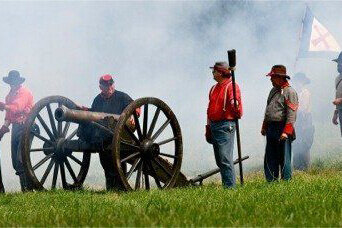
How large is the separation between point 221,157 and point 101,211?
309 cm

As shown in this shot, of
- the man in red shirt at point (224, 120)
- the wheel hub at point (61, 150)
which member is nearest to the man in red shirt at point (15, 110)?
the wheel hub at point (61, 150)

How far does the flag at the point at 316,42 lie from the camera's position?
14281mm

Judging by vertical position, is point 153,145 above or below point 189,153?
above

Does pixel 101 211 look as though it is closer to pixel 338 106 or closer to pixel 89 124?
pixel 89 124

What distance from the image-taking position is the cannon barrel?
8.16 m

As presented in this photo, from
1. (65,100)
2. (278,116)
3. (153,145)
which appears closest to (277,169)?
(278,116)

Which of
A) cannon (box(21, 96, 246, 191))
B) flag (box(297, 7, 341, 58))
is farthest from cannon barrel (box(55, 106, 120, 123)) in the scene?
flag (box(297, 7, 341, 58))

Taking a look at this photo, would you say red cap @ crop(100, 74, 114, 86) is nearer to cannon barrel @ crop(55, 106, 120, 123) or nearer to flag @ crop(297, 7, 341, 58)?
cannon barrel @ crop(55, 106, 120, 123)

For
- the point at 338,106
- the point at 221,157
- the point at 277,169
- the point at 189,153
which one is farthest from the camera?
the point at 189,153

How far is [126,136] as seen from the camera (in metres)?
8.21

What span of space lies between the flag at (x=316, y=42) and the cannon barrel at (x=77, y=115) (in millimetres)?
7118

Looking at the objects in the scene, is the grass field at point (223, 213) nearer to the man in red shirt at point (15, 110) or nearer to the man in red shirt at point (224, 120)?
the man in red shirt at point (224, 120)

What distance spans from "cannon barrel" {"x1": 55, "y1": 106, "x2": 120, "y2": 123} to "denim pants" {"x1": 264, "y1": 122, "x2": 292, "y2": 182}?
217 centimetres

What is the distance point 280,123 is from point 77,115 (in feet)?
9.14
